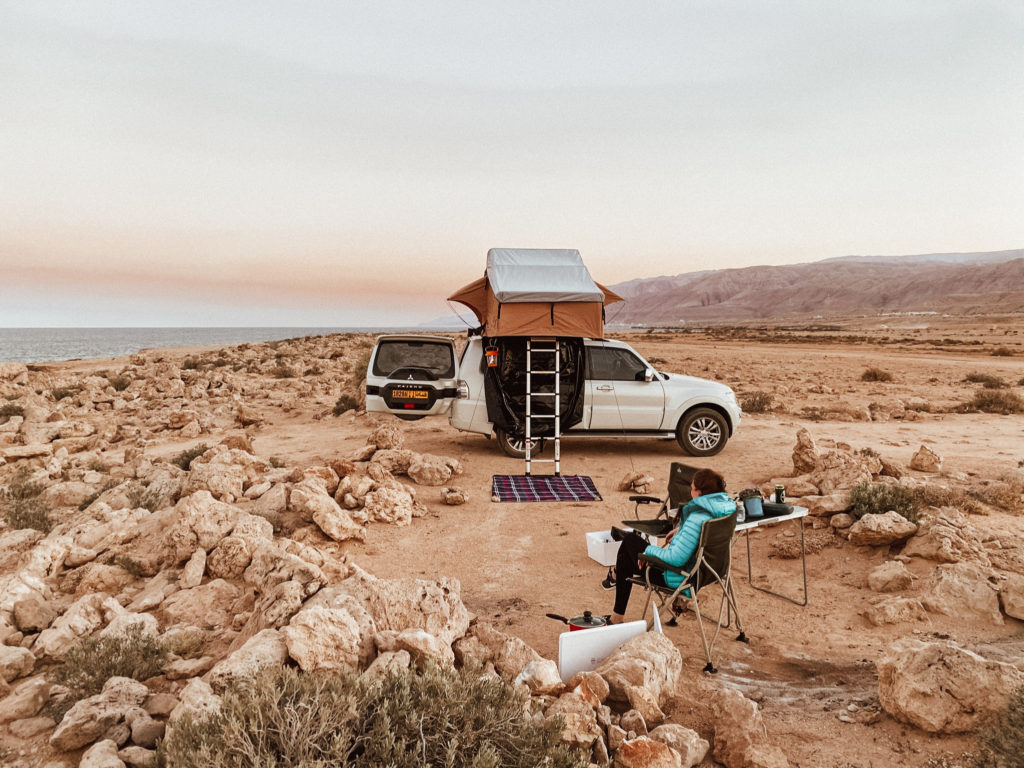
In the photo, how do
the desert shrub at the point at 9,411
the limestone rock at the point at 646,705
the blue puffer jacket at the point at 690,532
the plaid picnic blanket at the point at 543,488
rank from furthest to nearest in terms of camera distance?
the desert shrub at the point at 9,411 → the plaid picnic blanket at the point at 543,488 → the blue puffer jacket at the point at 690,532 → the limestone rock at the point at 646,705

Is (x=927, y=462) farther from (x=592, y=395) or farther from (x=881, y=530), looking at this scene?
(x=592, y=395)

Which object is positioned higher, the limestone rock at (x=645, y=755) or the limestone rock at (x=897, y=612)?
the limestone rock at (x=645, y=755)

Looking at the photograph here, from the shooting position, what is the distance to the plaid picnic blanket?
332 inches

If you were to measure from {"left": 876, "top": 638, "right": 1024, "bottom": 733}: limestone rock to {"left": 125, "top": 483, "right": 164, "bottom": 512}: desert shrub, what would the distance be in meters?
6.92

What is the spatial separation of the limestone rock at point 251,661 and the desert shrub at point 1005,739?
136 inches

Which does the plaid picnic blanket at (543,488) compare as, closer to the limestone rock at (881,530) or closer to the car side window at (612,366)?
the car side window at (612,366)

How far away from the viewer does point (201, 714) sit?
279cm

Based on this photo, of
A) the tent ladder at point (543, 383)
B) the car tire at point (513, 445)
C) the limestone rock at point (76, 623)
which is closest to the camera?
the limestone rock at point (76, 623)

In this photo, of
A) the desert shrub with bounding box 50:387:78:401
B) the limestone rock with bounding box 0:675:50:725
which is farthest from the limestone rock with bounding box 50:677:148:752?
the desert shrub with bounding box 50:387:78:401

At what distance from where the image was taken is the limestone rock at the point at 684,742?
3219 millimetres

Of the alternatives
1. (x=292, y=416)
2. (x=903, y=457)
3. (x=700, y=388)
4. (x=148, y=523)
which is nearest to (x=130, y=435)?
(x=292, y=416)

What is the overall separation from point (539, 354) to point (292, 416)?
7.70 m

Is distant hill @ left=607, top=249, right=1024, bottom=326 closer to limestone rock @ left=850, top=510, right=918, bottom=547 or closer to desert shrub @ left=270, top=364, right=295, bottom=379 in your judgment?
desert shrub @ left=270, top=364, right=295, bottom=379

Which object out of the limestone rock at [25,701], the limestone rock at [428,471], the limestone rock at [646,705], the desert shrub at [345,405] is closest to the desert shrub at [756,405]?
the limestone rock at [428,471]
